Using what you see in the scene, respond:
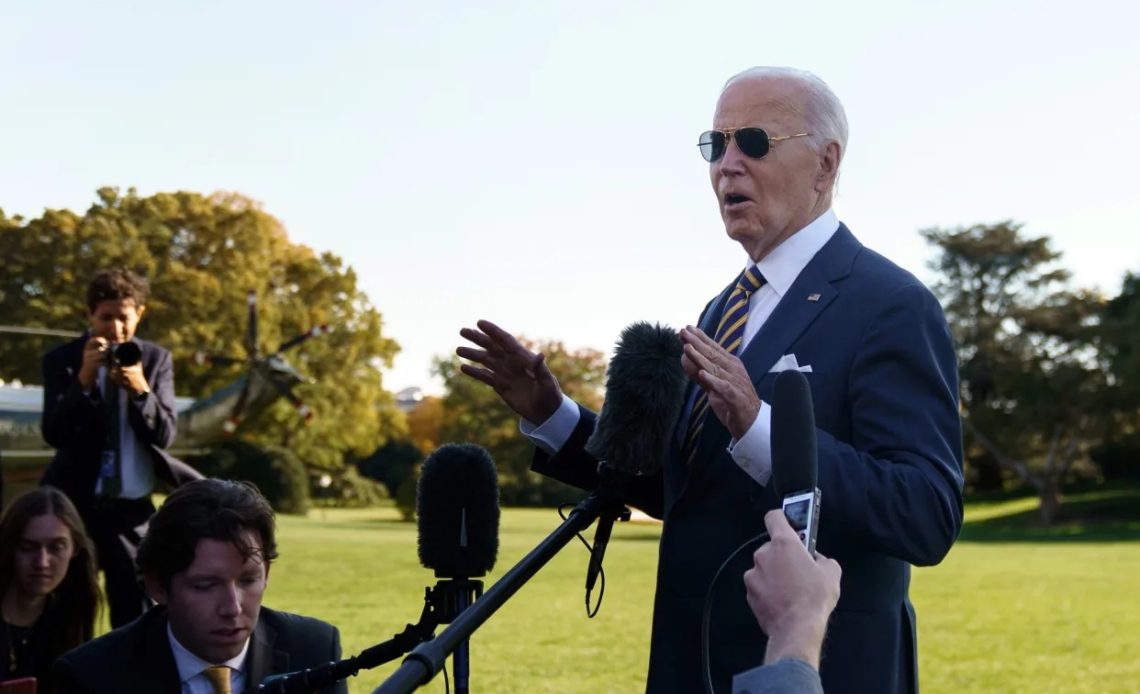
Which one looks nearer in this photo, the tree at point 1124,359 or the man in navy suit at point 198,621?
the man in navy suit at point 198,621

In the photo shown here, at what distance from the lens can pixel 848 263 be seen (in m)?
3.35

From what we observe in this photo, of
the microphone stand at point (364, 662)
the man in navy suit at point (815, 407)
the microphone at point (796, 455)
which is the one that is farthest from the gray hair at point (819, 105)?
the microphone at point (796, 455)

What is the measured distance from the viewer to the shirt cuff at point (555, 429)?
142 inches

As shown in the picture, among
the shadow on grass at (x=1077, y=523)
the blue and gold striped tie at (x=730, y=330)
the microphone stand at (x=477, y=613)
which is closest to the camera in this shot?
the microphone stand at (x=477, y=613)

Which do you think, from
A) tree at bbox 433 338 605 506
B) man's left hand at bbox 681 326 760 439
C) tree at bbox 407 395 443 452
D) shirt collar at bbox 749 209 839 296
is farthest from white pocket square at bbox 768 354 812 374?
tree at bbox 407 395 443 452

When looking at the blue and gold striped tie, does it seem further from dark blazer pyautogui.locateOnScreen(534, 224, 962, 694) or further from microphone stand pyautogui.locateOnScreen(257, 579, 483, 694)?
microphone stand pyautogui.locateOnScreen(257, 579, 483, 694)

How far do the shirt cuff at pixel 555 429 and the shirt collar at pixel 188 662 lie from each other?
0.98 metres

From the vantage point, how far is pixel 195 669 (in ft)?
12.4

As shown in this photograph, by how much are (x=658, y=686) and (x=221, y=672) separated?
116 cm

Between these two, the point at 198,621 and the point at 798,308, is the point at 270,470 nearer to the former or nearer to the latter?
the point at 198,621

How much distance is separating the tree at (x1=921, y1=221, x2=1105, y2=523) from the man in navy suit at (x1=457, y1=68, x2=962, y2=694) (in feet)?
216

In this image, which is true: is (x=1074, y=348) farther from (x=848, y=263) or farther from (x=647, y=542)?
(x=848, y=263)

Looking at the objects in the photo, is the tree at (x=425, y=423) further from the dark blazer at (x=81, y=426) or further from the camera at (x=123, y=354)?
the camera at (x=123, y=354)

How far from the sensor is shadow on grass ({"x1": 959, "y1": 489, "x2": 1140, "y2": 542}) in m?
53.2
